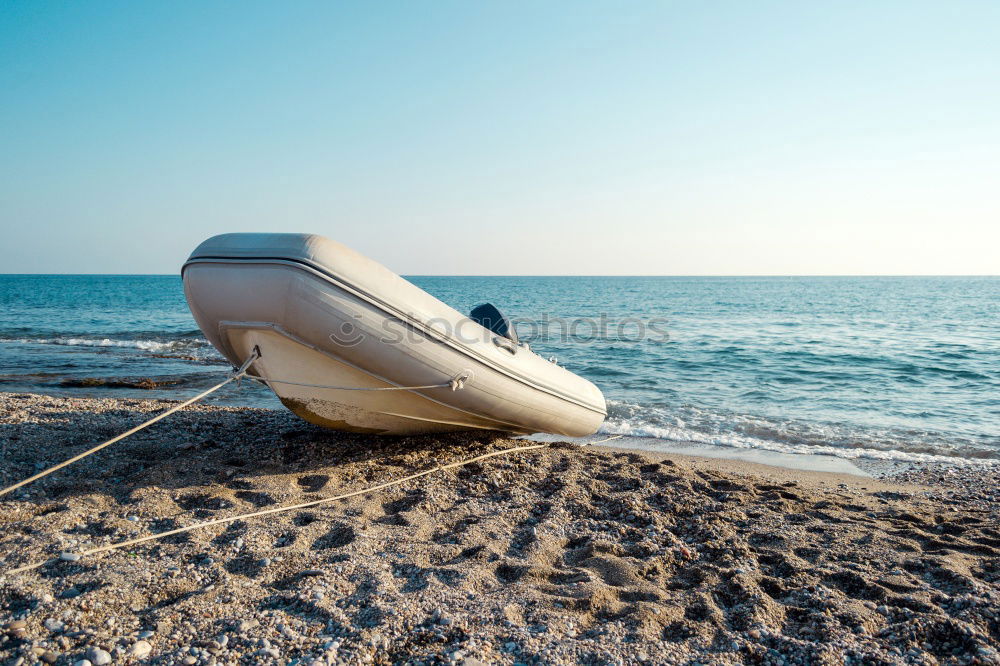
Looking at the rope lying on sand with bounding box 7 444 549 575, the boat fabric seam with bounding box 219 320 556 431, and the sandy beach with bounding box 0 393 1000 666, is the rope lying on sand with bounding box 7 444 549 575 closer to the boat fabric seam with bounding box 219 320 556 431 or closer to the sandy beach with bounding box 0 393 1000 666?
the sandy beach with bounding box 0 393 1000 666

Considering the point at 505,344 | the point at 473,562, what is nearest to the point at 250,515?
the point at 473,562

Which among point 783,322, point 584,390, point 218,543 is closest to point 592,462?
point 584,390

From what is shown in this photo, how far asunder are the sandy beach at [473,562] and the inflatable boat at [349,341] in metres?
0.48

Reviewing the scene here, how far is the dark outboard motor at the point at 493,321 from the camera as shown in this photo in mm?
4867

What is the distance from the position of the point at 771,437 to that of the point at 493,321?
3.96m

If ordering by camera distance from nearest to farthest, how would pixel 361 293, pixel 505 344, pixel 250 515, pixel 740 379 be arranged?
pixel 250 515 → pixel 361 293 → pixel 505 344 → pixel 740 379

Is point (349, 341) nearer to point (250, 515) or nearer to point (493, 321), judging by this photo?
point (250, 515)

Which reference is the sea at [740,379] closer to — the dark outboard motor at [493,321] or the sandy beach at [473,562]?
the sandy beach at [473,562]

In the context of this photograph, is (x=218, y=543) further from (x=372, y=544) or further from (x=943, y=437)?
(x=943, y=437)

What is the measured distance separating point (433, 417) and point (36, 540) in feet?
8.03

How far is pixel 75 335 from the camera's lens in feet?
53.0

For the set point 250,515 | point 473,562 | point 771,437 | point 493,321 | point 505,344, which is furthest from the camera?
point 771,437

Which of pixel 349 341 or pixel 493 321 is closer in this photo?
pixel 349 341

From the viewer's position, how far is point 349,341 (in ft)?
12.1
